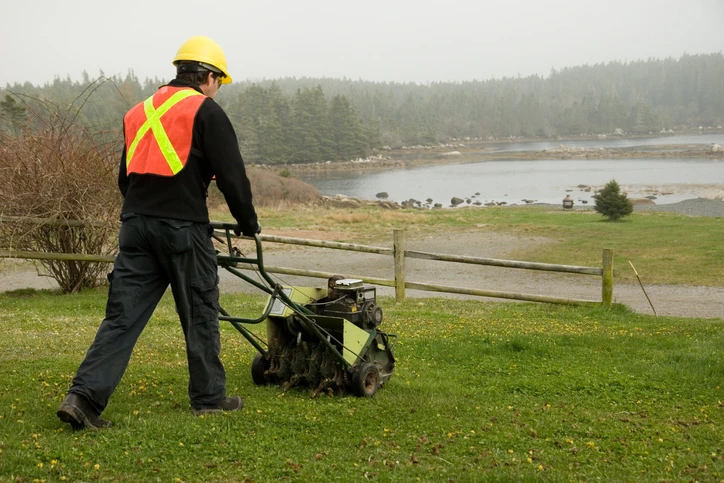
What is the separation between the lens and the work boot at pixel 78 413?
4.56 m

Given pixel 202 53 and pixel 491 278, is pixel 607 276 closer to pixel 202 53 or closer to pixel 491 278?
pixel 491 278

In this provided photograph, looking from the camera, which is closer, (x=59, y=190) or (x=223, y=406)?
(x=223, y=406)

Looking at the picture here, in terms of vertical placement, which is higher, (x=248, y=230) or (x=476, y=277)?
(x=248, y=230)

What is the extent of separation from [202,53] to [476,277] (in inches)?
597

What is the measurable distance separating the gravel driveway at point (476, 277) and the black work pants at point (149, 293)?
35.6 ft

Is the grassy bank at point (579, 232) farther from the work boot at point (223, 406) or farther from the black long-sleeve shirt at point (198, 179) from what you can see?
the black long-sleeve shirt at point (198, 179)

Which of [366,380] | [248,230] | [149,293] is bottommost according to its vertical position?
[366,380]

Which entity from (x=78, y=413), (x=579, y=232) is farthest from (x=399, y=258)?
(x=579, y=232)

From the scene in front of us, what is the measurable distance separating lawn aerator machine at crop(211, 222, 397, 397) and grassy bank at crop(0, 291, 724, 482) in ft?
0.51

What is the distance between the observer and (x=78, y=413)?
4.58 meters

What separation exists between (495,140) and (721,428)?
192 meters

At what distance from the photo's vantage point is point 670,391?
20.9 ft

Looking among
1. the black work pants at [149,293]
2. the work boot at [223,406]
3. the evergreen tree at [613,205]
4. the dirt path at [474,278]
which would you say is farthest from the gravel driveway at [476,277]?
the black work pants at [149,293]

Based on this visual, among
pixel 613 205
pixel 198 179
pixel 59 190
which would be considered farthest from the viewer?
pixel 613 205
